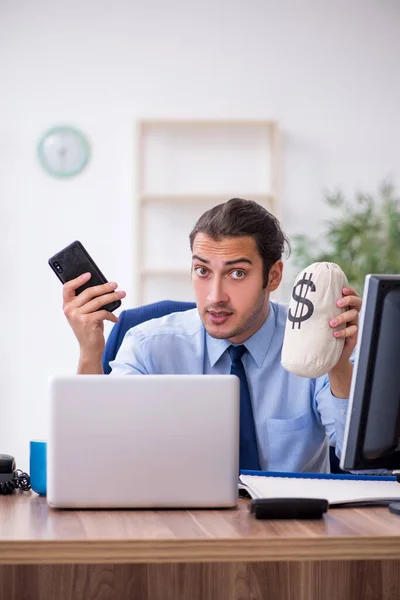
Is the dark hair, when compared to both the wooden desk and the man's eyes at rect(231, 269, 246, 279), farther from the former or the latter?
the wooden desk

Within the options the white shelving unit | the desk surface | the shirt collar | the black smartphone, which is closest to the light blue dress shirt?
the shirt collar

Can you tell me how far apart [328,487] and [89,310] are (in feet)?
2.23

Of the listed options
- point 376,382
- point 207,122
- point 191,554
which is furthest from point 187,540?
point 207,122

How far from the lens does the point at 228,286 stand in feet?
6.73

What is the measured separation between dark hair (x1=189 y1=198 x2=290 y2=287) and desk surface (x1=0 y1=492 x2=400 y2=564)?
99 centimetres

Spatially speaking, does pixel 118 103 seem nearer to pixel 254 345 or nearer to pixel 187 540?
pixel 254 345

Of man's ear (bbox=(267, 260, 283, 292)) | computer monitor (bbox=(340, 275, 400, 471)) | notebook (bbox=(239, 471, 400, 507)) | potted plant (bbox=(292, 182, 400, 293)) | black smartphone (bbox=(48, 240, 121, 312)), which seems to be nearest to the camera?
computer monitor (bbox=(340, 275, 400, 471))

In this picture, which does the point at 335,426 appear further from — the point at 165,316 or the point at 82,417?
the point at 82,417

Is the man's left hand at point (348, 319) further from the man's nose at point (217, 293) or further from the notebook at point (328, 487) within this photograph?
the man's nose at point (217, 293)

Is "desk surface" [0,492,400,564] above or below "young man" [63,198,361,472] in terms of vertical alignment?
below

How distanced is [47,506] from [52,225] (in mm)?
3146

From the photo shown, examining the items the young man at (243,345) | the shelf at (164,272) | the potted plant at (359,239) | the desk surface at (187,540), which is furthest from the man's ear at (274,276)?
the shelf at (164,272)

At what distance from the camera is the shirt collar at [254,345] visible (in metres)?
2.07

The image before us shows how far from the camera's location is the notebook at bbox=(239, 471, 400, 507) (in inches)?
52.7
